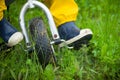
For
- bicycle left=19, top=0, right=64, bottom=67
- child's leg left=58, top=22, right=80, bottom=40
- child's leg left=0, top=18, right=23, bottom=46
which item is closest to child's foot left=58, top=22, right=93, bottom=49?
child's leg left=58, top=22, right=80, bottom=40

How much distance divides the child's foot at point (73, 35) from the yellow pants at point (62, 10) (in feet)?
0.14

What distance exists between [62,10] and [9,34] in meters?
0.42

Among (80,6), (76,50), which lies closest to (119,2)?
(80,6)

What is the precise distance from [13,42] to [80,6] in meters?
1.24

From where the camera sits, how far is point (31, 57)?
2721 mm

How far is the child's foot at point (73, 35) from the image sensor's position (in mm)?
2812

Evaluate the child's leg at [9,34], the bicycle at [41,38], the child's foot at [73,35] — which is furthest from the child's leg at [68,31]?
the child's leg at [9,34]

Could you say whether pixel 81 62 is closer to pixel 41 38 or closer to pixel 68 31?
pixel 68 31

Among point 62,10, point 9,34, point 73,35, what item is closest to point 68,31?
point 73,35

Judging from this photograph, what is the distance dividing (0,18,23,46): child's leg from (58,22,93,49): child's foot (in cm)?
32

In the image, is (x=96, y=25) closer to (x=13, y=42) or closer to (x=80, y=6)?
(x=80, y=6)

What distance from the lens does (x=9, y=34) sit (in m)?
2.72

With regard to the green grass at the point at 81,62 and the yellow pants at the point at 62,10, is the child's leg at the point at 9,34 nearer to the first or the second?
the green grass at the point at 81,62

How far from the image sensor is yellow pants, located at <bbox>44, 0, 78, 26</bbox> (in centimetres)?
286
